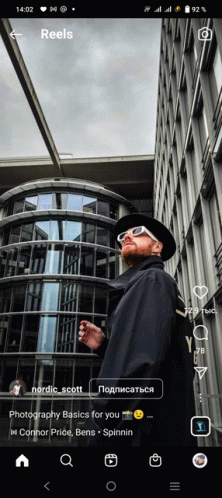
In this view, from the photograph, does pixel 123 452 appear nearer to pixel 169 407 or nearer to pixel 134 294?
pixel 169 407

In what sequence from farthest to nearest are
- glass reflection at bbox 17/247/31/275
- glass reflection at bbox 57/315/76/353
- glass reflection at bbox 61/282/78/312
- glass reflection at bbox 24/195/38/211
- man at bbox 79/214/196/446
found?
glass reflection at bbox 24/195/38/211 < glass reflection at bbox 57/315/76/353 < glass reflection at bbox 61/282/78/312 < glass reflection at bbox 17/247/31/275 < man at bbox 79/214/196/446

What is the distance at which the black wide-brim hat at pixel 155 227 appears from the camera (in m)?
2.15

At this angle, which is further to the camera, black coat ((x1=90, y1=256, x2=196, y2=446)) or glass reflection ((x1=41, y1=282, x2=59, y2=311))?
glass reflection ((x1=41, y1=282, x2=59, y2=311))

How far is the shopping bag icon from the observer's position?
1.26 meters

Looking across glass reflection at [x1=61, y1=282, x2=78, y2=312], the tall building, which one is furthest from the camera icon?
glass reflection at [x1=61, y1=282, x2=78, y2=312]

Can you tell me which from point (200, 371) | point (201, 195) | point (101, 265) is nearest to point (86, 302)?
point (101, 265)

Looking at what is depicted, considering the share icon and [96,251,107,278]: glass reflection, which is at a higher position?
[96,251,107,278]: glass reflection

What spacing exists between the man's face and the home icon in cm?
115

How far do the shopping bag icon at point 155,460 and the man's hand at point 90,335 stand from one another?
64 cm

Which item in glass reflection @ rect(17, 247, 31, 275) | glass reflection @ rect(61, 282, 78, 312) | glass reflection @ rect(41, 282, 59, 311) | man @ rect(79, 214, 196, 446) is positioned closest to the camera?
man @ rect(79, 214, 196, 446)

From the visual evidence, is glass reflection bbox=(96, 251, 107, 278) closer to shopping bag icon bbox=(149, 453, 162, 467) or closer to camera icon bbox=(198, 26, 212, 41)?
camera icon bbox=(198, 26, 212, 41)

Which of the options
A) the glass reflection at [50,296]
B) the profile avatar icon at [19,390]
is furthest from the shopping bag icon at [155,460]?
the glass reflection at [50,296]
